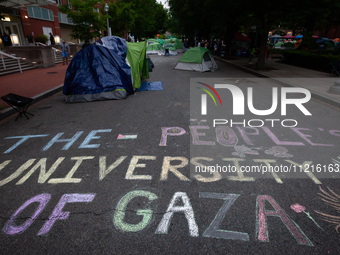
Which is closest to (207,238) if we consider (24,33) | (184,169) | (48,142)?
(184,169)

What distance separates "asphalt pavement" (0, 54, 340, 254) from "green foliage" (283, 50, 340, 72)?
9582mm

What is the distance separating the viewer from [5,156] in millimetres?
3990


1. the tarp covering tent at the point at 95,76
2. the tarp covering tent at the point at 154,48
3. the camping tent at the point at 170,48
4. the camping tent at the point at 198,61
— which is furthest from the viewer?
the tarp covering tent at the point at 154,48

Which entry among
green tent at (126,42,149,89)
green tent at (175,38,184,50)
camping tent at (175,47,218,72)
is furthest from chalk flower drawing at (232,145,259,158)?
green tent at (175,38,184,50)

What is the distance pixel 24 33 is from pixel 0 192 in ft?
86.3

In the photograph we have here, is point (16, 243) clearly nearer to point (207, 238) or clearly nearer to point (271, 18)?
point (207, 238)

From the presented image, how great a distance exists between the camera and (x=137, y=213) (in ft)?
8.42

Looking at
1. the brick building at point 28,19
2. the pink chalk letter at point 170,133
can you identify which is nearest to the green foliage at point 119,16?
the brick building at point 28,19

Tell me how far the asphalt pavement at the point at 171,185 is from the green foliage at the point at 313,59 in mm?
9582

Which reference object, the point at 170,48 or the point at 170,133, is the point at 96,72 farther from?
the point at 170,48

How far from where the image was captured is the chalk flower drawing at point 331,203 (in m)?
2.41

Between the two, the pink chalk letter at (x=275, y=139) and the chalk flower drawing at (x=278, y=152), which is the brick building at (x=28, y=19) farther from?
the chalk flower drawing at (x=278, y=152)

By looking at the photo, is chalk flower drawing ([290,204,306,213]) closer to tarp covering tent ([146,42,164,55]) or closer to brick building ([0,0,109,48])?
brick building ([0,0,109,48])

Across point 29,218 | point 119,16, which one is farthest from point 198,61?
point 119,16
